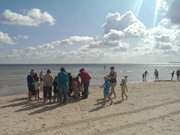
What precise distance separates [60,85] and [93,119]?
11.9ft

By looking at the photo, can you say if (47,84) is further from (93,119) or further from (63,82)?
(93,119)

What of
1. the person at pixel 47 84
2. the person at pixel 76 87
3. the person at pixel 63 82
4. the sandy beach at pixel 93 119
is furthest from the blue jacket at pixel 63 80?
the person at pixel 76 87

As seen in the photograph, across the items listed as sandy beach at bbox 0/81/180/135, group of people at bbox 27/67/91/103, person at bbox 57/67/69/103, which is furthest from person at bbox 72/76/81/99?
sandy beach at bbox 0/81/180/135

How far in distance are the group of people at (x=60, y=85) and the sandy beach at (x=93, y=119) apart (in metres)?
0.76

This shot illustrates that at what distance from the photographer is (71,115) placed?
382 inches

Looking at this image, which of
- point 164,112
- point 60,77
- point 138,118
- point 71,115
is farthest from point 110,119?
point 60,77

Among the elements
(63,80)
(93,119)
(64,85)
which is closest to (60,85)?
(64,85)

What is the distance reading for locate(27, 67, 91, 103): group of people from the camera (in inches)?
479

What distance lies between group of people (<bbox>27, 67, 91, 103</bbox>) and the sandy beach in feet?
2.49

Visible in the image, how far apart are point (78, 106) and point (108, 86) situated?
1.81 m

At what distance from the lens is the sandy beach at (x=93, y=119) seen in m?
7.60

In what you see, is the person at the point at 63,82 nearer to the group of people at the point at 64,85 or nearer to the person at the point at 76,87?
the group of people at the point at 64,85

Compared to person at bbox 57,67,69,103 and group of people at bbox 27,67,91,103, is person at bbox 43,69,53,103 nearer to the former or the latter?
group of people at bbox 27,67,91,103

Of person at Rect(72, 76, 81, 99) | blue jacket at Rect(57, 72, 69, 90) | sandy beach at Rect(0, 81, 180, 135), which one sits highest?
blue jacket at Rect(57, 72, 69, 90)
